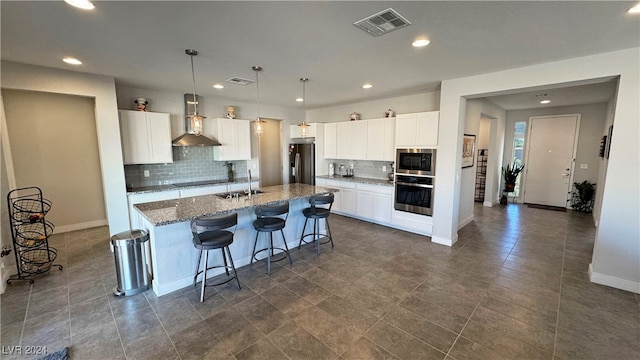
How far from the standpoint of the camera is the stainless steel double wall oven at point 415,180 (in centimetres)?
446

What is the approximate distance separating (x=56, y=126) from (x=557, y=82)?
7661mm

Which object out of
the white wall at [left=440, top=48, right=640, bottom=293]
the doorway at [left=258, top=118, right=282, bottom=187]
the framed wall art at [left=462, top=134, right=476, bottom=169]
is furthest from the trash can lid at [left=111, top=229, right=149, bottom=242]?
the framed wall art at [left=462, top=134, right=476, bottom=169]

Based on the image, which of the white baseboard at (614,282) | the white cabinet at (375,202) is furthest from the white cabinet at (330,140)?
the white baseboard at (614,282)

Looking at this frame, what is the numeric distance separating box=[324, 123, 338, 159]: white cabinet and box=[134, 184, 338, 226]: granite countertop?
2.40 meters

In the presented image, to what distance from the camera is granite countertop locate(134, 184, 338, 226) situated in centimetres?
263

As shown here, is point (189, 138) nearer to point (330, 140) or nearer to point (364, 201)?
point (330, 140)

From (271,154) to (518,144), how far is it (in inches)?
271

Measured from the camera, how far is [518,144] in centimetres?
717

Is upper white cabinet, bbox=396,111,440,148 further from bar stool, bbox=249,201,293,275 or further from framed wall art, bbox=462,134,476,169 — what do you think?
bar stool, bbox=249,201,293,275

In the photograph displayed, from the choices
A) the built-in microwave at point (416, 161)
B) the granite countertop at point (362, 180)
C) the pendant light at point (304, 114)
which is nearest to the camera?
the pendant light at point (304, 114)

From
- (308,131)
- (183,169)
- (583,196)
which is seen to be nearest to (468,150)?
(308,131)

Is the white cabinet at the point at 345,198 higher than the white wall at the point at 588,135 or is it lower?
lower

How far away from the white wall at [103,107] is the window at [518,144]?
9096 millimetres

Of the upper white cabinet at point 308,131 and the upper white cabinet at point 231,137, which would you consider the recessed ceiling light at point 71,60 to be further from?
the upper white cabinet at point 308,131
